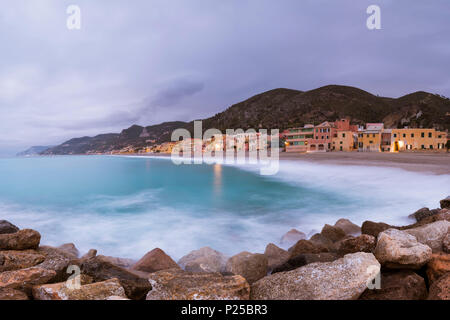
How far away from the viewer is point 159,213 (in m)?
13.6

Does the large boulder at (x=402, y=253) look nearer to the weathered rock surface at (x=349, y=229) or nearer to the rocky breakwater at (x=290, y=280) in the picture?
the rocky breakwater at (x=290, y=280)

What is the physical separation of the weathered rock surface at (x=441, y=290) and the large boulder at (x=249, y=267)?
2.74m

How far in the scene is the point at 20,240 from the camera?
18.6 feet

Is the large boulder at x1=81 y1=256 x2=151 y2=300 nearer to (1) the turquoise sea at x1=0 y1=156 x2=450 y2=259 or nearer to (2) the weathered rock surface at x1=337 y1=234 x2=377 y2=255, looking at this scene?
(1) the turquoise sea at x1=0 y1=156 x2=450 y2=259

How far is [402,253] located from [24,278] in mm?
5937

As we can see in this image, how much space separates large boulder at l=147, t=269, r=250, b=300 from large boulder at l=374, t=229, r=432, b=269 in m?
2.29

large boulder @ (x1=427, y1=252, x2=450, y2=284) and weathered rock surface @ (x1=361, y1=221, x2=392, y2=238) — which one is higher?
large boulder @ (x1=427, y1=252, x2=450, y2=284)

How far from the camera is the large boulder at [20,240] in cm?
Result: 546

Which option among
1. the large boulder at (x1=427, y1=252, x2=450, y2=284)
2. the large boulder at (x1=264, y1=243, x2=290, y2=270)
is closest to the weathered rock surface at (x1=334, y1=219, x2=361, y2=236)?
the large boulder at (x1=264, y1=243, x2=290, y2=270)

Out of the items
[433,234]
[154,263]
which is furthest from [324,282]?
[154,263]

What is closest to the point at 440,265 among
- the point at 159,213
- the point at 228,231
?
the point at 228,231

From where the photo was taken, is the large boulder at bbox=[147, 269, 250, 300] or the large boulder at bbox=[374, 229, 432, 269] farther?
the large boulder at bbox=[374, 229, 432, 269]

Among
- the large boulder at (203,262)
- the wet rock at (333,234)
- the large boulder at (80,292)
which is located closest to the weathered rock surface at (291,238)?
the wet rock at (333,234)

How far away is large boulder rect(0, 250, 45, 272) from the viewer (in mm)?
4628
